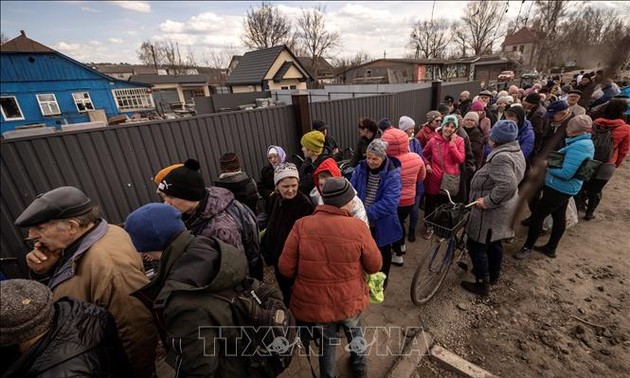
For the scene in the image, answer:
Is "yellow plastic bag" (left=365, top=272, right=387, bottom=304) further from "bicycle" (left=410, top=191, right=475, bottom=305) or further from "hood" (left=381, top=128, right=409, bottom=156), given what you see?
"hood" (left=381, top=128, right=409, bottom=156)

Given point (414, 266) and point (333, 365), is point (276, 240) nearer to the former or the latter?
point (333, 365)

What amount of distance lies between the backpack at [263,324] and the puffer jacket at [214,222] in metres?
0.55

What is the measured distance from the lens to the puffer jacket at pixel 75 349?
1.04m

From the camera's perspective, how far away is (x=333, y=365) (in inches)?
82.8

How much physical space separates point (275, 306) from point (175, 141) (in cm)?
304

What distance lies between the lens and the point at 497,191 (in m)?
2.61

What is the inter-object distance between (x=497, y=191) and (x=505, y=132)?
1.98 feet

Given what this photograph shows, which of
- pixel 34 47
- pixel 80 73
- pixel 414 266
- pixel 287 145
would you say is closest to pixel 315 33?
pixel 80 73

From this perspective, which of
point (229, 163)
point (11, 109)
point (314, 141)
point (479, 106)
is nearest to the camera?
point (229, 163)

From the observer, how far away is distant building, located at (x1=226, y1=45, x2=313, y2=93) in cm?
2486

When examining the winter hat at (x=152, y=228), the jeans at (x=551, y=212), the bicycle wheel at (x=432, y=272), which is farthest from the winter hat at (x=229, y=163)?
the jeans at (x=551, y=212)

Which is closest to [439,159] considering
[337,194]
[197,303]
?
[337,194]

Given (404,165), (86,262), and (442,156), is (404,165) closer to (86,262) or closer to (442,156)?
(442,156)

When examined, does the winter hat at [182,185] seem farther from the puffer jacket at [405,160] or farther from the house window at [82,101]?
the house window at [82,101]
